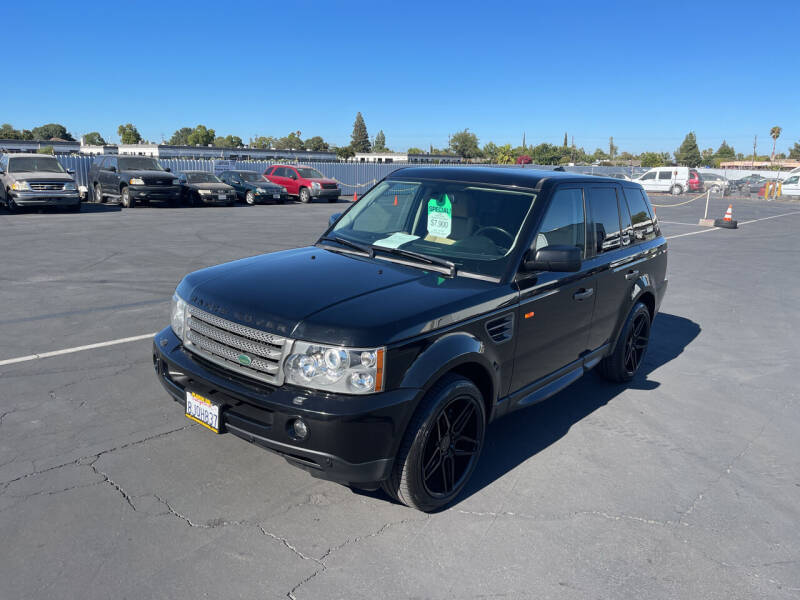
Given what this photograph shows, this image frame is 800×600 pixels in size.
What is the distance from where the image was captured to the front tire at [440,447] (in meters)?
3.14

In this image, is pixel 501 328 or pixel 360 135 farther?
pixel 360 135

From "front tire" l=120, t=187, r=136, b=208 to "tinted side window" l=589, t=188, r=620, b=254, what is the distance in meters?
20.0

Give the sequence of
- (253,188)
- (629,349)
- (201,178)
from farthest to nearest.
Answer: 1. (253,188)
2. (201,178)
3. (629,349)

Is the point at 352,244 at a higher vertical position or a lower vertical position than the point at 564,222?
lower

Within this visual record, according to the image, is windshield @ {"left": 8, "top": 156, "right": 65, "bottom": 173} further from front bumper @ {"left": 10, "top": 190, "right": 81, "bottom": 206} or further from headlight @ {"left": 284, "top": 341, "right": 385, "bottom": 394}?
headlight @ {"left": 284, "top": 341, "right": 385, "bottom": 394}

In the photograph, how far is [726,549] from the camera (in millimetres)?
3203

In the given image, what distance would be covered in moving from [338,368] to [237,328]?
0.66m

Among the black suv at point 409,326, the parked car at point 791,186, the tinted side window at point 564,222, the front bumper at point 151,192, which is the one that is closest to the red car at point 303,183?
the front bumper at point 151,192

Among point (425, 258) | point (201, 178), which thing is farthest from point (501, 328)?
point (201, 178)

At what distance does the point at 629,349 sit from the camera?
557cm

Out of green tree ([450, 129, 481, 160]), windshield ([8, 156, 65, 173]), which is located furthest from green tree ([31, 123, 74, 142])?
windshield ([8, 156, 65, 173])

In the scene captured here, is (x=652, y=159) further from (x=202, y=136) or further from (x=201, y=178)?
(x=201, y=178)

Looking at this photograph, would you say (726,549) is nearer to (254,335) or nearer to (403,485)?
(403,485)

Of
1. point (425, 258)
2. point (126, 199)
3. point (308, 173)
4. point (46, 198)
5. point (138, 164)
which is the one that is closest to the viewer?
point (425, 258)
